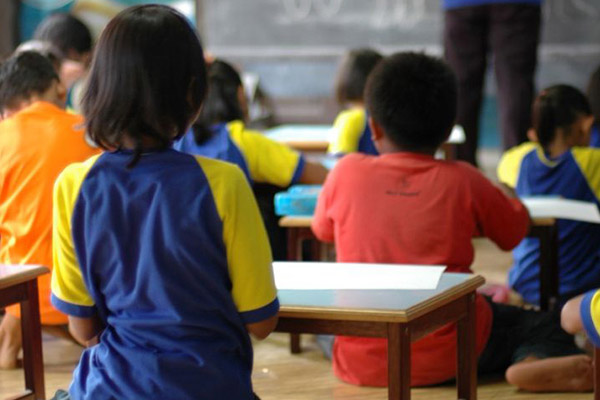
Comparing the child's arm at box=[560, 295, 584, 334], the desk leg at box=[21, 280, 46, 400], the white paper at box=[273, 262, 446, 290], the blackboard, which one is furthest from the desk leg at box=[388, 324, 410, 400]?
the blackboard

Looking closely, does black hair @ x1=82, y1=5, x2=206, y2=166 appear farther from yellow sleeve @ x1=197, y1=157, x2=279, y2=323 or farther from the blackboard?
the blackboard

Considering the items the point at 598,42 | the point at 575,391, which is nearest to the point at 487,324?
the point at 575,391

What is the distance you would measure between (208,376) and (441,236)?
1063mm

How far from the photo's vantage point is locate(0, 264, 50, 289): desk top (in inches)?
93.7

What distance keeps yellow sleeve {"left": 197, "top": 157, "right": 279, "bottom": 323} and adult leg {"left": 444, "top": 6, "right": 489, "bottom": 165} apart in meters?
3.98

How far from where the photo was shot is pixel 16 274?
240 centimetres

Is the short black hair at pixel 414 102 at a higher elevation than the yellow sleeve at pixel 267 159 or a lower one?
higher

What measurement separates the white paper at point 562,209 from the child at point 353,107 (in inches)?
32.1

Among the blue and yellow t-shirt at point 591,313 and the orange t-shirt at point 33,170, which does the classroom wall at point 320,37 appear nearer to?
the orange t-shirt at point 33,170

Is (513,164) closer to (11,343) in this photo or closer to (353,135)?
(353,135)

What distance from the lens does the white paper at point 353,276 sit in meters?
2.21

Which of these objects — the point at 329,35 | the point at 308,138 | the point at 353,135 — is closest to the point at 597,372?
the point at 353,135

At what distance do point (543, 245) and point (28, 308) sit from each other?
1531 millimetres

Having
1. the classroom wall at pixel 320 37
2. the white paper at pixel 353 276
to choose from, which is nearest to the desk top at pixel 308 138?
the classroom wall at pixel 320 37
